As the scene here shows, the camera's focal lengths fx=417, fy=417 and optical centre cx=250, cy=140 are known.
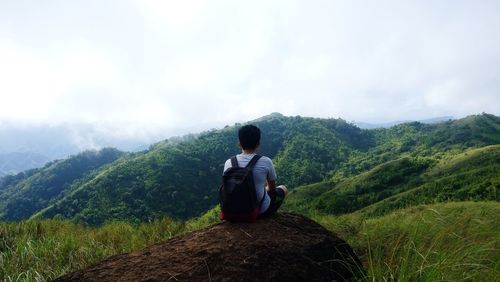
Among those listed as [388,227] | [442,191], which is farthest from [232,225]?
[442,191]

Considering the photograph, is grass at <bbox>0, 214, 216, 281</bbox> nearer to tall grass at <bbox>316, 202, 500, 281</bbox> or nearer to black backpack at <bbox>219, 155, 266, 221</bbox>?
black backpack at <bbox>219, 155, 266, 221</bbox>

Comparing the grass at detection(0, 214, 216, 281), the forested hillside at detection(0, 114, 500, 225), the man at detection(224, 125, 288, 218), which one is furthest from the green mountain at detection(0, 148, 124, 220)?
the man at detection(224, 125, 288, 218)

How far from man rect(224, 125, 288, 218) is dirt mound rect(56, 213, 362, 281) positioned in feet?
1.53

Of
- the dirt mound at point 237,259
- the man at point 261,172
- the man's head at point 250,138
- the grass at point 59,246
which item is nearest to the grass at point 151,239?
the grass at point 59,246

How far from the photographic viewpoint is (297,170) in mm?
113438

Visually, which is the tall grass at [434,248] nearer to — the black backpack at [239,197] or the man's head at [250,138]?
the black backpack at [239,197]

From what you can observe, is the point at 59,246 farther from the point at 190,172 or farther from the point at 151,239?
the point at 190,172

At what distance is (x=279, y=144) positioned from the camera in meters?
150

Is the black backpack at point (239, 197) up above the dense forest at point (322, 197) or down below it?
above

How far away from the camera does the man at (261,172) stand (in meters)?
5.78

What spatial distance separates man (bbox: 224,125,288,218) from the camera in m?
5.78

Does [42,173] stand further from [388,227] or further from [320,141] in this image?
[388,227]

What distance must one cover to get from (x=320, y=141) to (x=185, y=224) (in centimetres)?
13074

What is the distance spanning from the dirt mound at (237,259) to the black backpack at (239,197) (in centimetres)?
15
